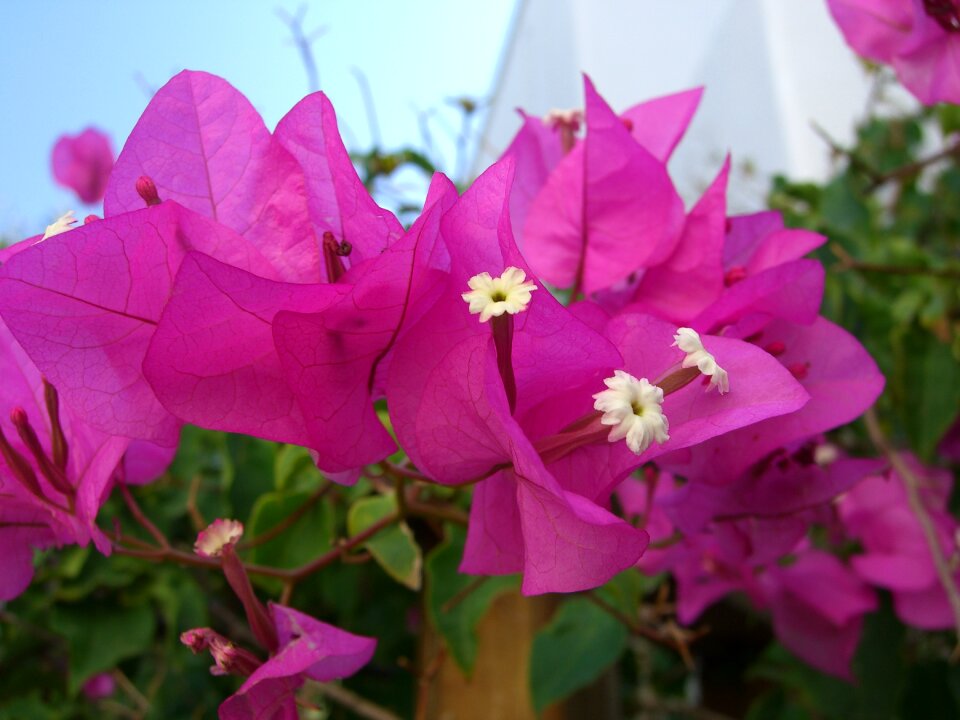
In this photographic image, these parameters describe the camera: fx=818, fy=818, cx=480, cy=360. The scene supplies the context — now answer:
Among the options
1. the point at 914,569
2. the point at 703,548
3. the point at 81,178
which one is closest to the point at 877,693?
the point at 914,569

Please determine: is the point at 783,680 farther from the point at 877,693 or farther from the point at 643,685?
the point at 643,685

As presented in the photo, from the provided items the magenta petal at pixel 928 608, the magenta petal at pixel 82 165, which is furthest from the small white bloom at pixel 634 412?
the magenta petal at pixel 82 165

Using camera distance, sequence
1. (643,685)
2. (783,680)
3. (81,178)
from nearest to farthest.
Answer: (783,680), (643,685), (81,178)

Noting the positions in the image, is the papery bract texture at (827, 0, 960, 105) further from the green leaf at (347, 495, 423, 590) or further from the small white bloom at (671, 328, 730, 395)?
the green leaf at (347, 495, 423, 590)

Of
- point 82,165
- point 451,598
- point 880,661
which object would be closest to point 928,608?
point 880,661

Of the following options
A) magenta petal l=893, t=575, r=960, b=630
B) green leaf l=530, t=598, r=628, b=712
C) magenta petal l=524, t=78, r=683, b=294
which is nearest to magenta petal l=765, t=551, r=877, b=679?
magenta petal l=893, t=575, r=960, b=630
